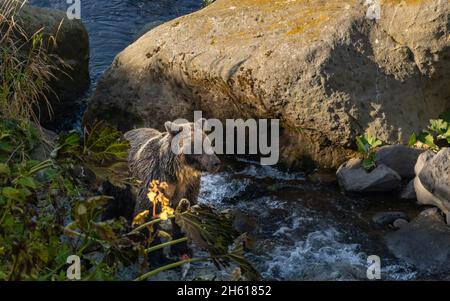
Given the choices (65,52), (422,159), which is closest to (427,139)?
(422,159)

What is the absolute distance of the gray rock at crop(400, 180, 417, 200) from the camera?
823 centimetres

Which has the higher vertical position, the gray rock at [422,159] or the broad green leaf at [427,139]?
the broad green leaf at [427,139]

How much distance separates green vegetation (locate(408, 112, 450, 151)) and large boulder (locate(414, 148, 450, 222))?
1.88 feet

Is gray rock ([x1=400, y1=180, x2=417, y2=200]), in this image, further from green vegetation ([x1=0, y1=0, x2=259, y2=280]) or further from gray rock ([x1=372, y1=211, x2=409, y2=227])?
green vegetation ([x1=0, y1=0, x2=259, y2=280])

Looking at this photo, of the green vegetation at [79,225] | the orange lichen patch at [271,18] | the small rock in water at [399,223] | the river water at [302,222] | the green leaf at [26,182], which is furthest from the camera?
the orange lichen patch at [271,18]

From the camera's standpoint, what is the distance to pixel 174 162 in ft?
23.3

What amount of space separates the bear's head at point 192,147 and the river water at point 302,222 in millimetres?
908

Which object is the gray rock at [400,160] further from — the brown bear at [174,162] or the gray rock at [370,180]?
the brown bear at [174,162]

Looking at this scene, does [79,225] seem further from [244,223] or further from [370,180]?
[370,180]

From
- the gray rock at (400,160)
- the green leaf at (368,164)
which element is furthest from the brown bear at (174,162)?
the gray rock at (400,160)

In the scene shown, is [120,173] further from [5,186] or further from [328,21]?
[328,21]

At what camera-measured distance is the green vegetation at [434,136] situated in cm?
866
